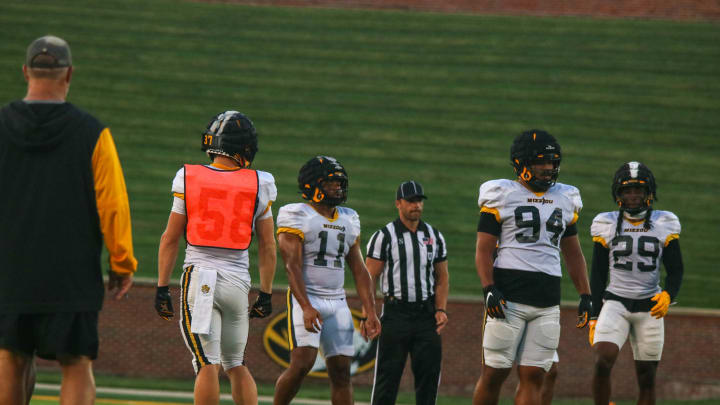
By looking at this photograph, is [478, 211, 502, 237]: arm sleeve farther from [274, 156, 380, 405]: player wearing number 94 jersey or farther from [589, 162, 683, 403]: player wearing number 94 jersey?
[589, 162, 683, 403]: player wearing number 94 jersey

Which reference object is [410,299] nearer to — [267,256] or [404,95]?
[267,256]

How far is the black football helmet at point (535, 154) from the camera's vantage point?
22.6ft

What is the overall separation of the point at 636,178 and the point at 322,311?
3044 millimetres

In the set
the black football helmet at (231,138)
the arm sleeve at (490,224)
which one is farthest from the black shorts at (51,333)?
the arm sleeve at (490,224)

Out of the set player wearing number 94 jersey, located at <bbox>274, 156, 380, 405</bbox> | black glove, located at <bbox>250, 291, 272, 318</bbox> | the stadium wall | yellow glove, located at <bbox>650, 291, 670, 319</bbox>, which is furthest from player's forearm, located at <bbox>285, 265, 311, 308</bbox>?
the stadium wall

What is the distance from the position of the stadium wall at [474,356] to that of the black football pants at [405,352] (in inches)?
179

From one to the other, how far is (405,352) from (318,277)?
3.90 feet

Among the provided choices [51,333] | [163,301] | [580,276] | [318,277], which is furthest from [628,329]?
[51,333]

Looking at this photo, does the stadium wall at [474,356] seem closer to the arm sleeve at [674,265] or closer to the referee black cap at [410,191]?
the arm sleeve at [674,265]

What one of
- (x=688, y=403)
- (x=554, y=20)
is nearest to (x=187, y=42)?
(x=554, y=20)

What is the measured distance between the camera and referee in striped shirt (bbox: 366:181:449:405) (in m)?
7.88

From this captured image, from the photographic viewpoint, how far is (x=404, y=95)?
22766mm

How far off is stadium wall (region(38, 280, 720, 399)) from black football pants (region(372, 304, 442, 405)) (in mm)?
4546

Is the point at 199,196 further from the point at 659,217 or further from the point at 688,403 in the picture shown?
the point at 688,403
